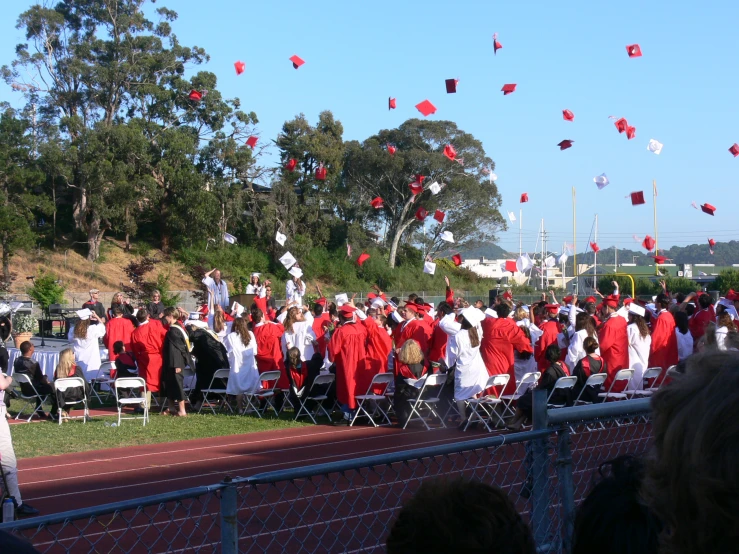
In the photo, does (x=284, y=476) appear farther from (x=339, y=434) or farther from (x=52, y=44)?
(x=52, y=44)

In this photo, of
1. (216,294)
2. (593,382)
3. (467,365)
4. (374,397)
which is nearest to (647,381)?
(593,382)

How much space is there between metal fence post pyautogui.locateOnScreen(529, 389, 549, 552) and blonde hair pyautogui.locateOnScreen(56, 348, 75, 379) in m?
11.6

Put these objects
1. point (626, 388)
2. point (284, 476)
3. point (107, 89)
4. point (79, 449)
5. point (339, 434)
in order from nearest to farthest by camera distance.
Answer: point (284, 476)
point (79, 449)
point (339, 434)
point (626, 388)
point (107, 89)

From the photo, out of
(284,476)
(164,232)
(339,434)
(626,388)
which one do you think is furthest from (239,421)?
(164,232)

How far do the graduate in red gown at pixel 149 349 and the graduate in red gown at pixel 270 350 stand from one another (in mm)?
1709

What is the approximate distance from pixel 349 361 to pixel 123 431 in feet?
12.1

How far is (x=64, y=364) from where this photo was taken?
537 inches

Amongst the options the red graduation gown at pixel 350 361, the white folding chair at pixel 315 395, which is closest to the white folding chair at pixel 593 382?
the red graduation gown at pixel 350 361

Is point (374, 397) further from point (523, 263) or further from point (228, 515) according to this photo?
point (523, 263)

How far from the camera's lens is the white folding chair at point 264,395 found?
46.5ft

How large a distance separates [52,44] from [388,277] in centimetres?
2463

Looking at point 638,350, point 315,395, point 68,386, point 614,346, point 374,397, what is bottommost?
point 315,395

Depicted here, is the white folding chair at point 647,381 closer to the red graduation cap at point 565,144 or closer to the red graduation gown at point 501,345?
the red graduation gown at point 501,345

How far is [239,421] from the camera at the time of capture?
13.7m
